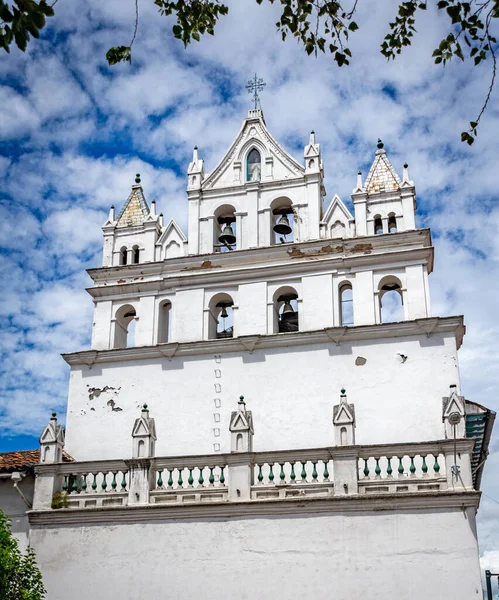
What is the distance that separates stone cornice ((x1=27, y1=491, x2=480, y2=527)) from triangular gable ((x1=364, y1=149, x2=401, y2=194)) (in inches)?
381

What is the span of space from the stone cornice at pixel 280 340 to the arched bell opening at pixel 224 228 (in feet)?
9.90

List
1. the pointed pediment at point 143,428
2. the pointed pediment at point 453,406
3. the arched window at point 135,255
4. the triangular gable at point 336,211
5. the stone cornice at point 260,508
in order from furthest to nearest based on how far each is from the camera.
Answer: the arched window at point 135,255 → the triangular gable at point 336,211 → the pointed pediment at point 143,428 → the pointed pediment at point 453,406 → the stone cornice at point 260,508

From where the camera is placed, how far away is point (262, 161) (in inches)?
953

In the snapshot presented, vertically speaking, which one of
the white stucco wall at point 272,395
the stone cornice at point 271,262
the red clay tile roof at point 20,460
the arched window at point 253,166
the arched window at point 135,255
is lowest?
the red clay tile roof at point 20,460

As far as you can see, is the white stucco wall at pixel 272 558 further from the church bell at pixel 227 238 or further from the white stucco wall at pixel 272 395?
the church bell at pixel 227 238

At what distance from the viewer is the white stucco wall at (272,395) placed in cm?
1991

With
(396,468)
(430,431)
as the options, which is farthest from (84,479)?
(430,431)

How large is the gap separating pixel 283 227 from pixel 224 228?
1.78m

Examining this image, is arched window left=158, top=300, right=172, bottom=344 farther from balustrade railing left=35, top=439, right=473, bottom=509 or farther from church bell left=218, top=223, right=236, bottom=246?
balustrade railing left=35, top=439, right=473, bottom=509

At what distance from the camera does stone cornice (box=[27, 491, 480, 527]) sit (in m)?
15.7

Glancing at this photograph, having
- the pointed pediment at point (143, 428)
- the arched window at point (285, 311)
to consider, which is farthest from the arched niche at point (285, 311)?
the pointed pediment at point (143, 428)

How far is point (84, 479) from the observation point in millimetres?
18234

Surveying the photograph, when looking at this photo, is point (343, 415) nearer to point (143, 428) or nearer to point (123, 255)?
point (143, 428)

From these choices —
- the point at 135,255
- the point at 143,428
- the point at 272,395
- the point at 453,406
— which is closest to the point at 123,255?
the point at 135,255
